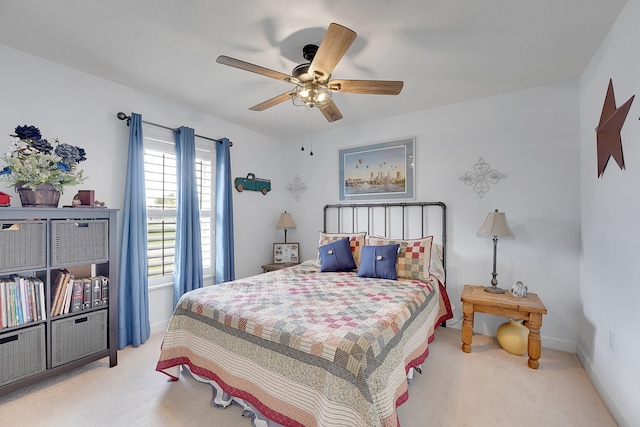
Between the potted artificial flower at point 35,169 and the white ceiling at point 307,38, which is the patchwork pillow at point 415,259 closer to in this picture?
A: the white ceiling at point 307,38

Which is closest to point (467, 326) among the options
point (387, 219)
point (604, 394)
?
point (604, 394)

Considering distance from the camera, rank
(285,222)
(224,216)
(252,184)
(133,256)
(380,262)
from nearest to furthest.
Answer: (133,256) < (380,262) < (224,216) < (252,184) < (285,222)

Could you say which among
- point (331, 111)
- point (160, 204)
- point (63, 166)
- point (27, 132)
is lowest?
point (160, 204)

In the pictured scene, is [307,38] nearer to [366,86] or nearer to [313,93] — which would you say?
[313,93]

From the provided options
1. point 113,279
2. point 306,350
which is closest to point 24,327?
point 113,279

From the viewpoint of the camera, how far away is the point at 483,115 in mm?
3178

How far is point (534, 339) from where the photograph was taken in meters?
2.45

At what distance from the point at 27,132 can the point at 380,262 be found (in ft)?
10.5

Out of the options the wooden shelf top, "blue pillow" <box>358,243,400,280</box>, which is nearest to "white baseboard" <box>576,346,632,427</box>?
the wooden shelf top

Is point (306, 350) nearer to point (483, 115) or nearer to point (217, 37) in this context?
point (217, 37)

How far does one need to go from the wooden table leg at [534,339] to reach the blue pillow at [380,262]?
46.7 inches

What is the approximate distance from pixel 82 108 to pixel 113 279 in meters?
1.63

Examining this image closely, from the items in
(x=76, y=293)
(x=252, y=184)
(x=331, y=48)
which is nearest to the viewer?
(x=331, y=48)

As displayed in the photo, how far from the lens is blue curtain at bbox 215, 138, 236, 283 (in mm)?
3719
